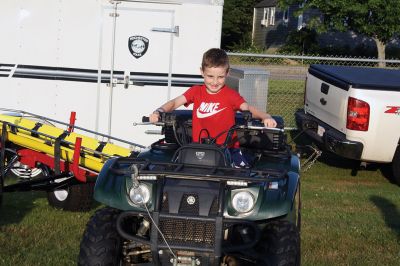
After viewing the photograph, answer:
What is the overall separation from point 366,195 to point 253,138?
421cm

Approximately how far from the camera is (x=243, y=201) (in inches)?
164

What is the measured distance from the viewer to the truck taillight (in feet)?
28.6

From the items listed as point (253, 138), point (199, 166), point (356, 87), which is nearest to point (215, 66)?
point (253, 138)

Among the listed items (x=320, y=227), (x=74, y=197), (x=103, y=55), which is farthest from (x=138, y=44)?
(x=320, y=227)

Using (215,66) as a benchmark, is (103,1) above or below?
above

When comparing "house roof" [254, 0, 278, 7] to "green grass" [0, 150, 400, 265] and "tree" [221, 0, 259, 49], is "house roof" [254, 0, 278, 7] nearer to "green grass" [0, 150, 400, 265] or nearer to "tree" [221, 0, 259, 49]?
"tree" [221, 0, 259, 49]

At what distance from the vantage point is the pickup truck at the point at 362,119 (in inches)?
344

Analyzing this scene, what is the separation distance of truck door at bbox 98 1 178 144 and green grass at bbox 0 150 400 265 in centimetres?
162

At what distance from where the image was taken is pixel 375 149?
8922mm

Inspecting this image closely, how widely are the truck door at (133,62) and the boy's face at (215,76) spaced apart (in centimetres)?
408

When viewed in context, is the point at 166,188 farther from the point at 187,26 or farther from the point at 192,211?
the point at 187,26

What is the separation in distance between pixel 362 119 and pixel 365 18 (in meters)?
29.2

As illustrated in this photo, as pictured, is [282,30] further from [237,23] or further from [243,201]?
[243,201]

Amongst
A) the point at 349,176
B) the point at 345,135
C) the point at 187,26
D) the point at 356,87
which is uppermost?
the point at 187,26
